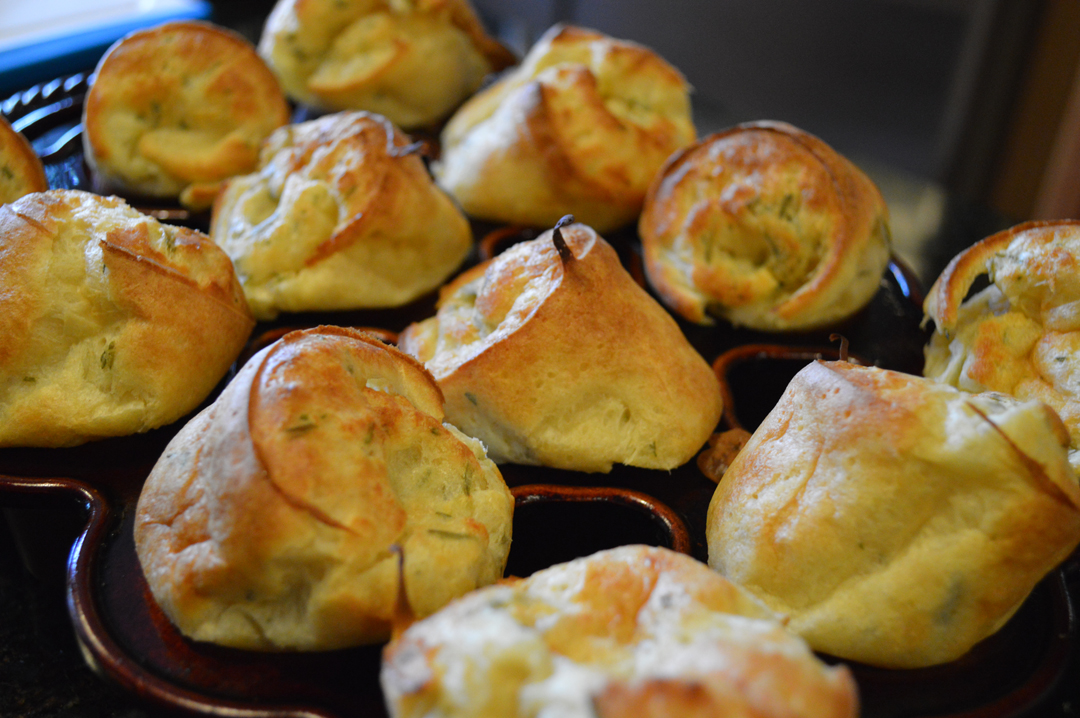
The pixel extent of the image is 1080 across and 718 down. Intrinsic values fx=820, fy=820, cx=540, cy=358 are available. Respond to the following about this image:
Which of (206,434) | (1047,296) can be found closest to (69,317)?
(206,434)

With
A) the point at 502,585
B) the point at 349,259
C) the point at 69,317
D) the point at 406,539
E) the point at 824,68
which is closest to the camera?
the point at 502,585

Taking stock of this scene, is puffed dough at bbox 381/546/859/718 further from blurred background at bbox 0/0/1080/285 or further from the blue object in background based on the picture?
the blue object in background

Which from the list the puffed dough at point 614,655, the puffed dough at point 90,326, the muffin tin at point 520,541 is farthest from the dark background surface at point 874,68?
the puffed dough at point 90,326

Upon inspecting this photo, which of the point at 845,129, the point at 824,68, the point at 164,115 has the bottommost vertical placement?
the point at 845,129

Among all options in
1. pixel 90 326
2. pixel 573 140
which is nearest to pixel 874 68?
pixel 573 140

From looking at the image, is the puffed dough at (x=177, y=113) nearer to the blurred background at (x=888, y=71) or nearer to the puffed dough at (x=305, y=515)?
the blurred background at (x=888, y=71)

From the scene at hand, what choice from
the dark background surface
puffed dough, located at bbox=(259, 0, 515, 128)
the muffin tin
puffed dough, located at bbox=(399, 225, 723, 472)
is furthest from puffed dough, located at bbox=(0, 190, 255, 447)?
the dark background surface

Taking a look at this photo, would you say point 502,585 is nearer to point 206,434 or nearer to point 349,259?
point 206,434
